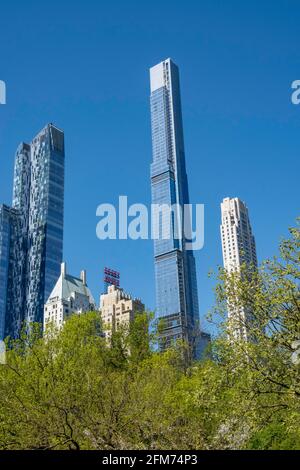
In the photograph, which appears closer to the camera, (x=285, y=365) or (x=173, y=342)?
(x=285, y=365)

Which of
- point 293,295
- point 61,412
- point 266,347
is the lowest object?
point 61,412

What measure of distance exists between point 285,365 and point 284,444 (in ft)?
16.4

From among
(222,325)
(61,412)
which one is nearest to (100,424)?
(61,412)

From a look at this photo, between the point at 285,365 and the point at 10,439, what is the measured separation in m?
13.0

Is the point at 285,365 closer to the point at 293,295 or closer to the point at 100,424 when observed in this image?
the point at 293,295

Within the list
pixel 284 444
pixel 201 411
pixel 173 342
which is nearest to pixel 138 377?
pixel 201 411

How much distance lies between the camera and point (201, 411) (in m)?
35.5

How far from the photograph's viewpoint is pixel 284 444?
26656 millimetres

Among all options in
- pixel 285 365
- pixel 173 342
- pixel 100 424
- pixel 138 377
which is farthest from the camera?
pixel 173 342

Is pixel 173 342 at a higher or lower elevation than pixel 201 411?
higher

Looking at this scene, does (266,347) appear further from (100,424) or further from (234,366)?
(100,424)

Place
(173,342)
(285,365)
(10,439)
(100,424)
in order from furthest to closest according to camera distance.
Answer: (173,342) < (10,439) < (100,424) < (285,365)
